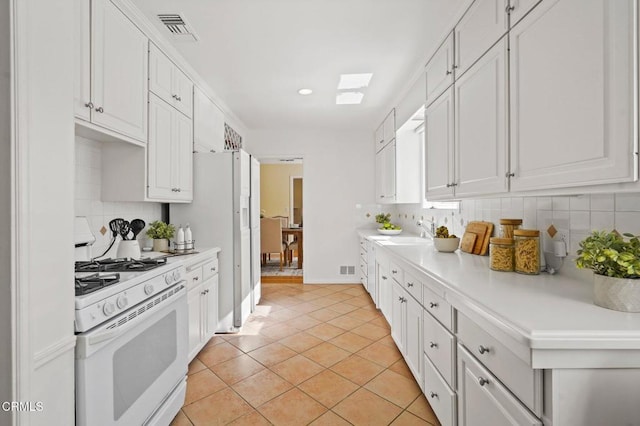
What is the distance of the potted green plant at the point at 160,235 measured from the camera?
274 cm

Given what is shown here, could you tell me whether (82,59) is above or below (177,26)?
below

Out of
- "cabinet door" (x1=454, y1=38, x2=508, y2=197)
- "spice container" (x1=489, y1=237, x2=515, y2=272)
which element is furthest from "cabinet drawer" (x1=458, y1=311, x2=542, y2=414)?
"cabinet door" (x1=454, y1=38, x2=508, y2=197)

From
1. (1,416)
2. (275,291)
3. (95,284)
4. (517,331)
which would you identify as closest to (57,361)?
(1,416)

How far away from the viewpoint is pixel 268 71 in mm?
2982

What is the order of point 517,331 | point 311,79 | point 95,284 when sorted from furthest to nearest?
point 311,79 → point 95,284 → point 517,331

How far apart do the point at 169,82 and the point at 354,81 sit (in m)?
1.74

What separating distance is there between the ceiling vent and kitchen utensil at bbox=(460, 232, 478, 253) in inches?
99.4

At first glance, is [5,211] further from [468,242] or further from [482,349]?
[468,242]

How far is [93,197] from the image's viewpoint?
7.25 ft

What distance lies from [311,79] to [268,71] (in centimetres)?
44

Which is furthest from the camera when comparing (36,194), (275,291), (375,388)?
(275,291)

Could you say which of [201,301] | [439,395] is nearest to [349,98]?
[201,301]

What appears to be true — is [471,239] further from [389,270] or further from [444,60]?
[444,60]

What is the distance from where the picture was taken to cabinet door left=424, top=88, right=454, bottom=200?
213cm
